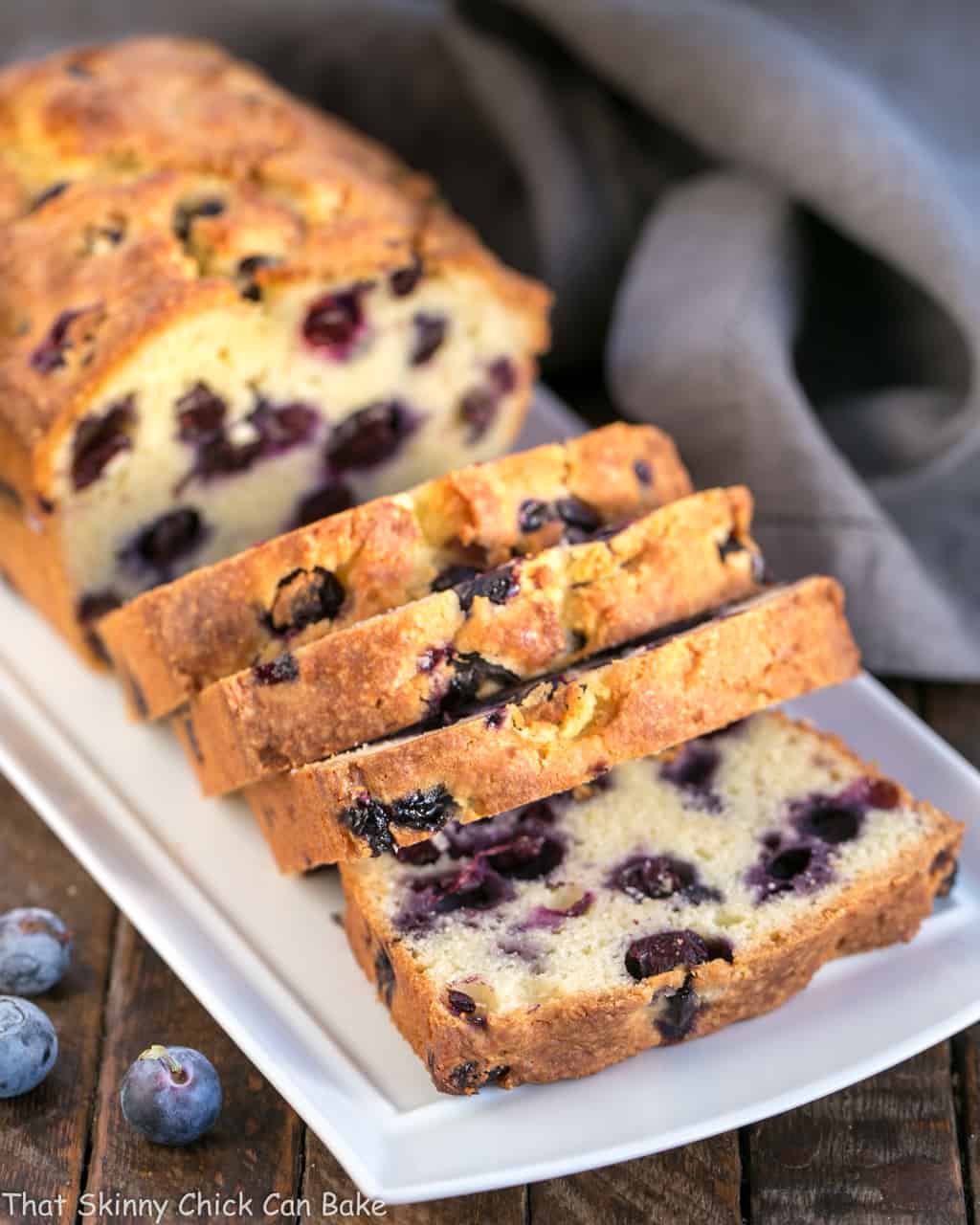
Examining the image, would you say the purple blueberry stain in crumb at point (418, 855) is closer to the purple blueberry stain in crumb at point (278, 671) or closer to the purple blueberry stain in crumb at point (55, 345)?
the purple blueberry stain in crumb at point (278, 671)

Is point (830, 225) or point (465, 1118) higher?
point (830, 225)

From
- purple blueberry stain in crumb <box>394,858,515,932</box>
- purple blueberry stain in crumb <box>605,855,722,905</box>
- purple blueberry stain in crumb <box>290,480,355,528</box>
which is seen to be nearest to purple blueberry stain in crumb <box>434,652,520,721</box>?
purple blueberry stain in crumb <box>394,858,515,932</box>

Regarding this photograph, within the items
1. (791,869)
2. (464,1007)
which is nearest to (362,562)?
(464,1007)

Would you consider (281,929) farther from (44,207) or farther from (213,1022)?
(44,207)

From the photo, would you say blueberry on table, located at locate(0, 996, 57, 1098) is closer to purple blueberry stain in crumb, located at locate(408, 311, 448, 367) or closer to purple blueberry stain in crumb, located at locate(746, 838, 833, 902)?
purple blueberry stain in crumb, located at locate(746, 838, 833, 902)

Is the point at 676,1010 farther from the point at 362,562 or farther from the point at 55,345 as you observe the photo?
the point at 55,345

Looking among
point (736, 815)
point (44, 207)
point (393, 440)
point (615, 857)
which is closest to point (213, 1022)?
point (615, 857)
